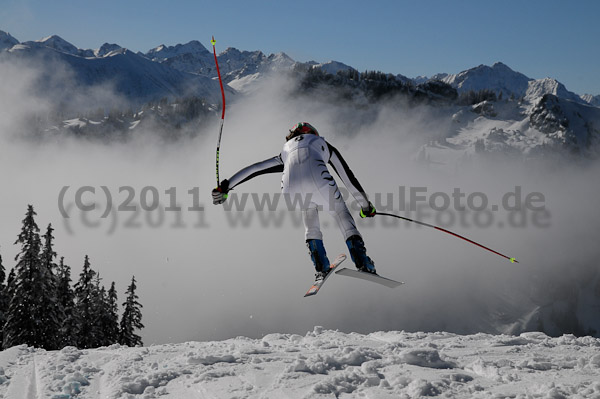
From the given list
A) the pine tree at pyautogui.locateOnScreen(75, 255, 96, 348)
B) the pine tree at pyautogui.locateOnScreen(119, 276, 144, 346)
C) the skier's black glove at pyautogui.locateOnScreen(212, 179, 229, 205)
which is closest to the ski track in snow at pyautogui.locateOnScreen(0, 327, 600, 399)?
the skier's black glove at pyautogui.locateOnScreen(212, 179, 229, 205)

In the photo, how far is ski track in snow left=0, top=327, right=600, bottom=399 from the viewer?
248 inches

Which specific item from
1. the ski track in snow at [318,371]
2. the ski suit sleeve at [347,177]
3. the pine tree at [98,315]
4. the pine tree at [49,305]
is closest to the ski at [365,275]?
the ski suit sleeve at [347,177]

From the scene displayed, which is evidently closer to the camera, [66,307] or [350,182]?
[350,182]

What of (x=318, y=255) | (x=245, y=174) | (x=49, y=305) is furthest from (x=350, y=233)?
(x=49, y=305)

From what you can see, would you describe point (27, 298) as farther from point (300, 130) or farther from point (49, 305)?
point (300, 130)

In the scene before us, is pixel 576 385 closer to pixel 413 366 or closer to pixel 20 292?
pixel 413 366

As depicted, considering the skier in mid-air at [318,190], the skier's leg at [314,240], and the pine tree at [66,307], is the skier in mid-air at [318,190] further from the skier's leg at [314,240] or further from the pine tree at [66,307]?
the pine tree at [66,307]

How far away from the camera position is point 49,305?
26156 mm

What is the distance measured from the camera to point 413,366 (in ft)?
24.2

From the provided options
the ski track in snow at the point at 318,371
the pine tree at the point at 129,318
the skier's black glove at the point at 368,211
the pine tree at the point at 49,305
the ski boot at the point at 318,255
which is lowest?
the pine tree at the point at 129,318

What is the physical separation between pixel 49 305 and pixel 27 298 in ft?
3.97

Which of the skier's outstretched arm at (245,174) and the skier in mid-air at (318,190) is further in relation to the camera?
the skier's outstretched arm at (245,174)

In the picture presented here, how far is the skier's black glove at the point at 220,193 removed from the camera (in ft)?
24.1

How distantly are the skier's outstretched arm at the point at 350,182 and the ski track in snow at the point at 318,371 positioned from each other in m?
2.46
